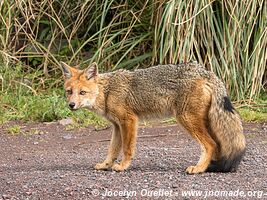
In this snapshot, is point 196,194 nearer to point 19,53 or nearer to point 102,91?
point 102,91

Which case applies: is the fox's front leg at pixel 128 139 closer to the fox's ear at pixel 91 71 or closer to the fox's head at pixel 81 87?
the fox's head at pixel 81 87

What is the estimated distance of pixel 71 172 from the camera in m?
6.70

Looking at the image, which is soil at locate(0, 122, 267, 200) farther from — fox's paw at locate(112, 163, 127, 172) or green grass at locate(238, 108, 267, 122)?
green grass at locate(238, 108, 267, 122)

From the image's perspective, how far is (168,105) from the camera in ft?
22.4

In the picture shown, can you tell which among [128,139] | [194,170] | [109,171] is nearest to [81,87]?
[128,139]

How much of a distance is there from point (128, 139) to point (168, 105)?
0.45 meters

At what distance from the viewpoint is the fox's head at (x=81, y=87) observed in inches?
275

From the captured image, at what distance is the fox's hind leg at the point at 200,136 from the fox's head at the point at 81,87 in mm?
845

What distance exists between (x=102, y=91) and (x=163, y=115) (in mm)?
582

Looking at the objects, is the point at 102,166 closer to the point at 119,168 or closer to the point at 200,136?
the point at 119,168

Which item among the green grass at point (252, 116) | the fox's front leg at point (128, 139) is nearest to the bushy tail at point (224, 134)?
the fox's front leg at point (128, 139)

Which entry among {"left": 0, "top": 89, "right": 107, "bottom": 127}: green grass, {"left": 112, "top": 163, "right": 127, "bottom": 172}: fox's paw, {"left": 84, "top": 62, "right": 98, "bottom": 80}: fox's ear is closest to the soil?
{"left": 112, "top": 163, "right": 127, "bottom": 172}: fox's paw

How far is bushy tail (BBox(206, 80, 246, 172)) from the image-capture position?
6664 millimetres

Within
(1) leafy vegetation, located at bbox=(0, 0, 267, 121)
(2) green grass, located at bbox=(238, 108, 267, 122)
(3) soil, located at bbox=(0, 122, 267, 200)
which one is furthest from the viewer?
(1) leafy vegetation, located at bbox=(0, 0, 267, 121)
